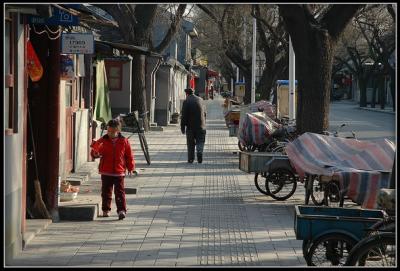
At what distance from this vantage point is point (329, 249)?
25.3 feet

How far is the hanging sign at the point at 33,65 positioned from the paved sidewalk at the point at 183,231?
6.34 ft

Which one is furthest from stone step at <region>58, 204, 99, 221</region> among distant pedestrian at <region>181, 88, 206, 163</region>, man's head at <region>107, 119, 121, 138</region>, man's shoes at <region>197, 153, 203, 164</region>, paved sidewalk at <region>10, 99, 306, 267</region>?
man's shoes at <region>197, 153, 203, 164</region>

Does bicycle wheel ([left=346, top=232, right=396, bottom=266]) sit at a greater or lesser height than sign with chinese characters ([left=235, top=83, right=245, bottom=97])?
lesser

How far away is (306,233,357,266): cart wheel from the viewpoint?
25.1 feet

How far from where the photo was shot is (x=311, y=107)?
15445mm

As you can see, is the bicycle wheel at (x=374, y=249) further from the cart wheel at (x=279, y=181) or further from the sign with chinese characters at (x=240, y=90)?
the sign with chinese characters at (x=240, y=90)

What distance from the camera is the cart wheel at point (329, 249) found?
7.65 m

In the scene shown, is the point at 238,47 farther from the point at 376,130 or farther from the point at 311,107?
the point at 311,107

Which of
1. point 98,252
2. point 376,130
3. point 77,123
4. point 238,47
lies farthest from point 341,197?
point 238,47

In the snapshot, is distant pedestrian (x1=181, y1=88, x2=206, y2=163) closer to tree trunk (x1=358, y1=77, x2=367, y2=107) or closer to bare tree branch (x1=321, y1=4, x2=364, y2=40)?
bare tree branch (x1=321, y1=4, x2=364, y2=40)

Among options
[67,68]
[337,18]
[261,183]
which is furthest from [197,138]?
[67,68]

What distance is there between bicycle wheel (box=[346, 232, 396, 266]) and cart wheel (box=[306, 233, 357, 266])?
0.72 metres

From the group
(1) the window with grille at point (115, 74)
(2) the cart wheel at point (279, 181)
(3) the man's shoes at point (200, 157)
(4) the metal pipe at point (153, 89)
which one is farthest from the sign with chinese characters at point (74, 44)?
(4) the metal pipe at point (153, 89)

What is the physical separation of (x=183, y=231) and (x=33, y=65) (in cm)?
280
